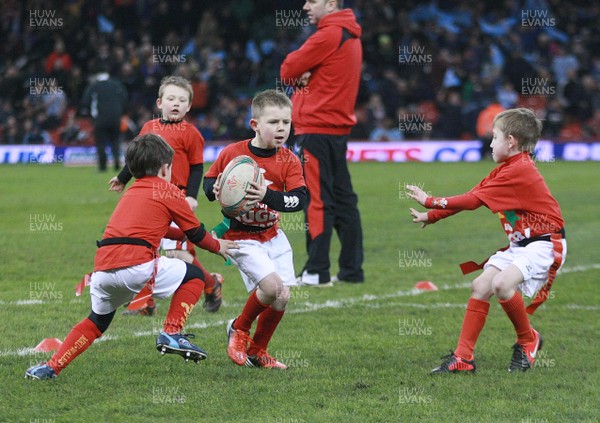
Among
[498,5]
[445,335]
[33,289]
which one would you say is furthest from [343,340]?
[498,5]

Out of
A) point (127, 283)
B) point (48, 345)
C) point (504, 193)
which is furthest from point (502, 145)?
point (48, 345)

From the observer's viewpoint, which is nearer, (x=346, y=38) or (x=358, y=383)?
(x=358, y=383)

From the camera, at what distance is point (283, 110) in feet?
20.6

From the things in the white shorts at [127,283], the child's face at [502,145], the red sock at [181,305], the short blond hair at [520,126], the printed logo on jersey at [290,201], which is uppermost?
the short blond hair at [520,126]

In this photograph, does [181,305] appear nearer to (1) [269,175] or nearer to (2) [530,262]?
(1) [269,175]

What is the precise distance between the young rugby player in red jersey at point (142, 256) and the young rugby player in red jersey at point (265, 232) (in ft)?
1.19

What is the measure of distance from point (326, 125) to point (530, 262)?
3.82 m

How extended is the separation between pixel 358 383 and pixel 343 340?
4.23 feet

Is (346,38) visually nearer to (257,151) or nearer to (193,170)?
(193,170)

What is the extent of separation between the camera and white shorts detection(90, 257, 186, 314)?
5.71 meters

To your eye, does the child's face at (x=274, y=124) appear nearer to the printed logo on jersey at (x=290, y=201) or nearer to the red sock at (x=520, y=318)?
the printed logo on jersey at (x=290, y=201)

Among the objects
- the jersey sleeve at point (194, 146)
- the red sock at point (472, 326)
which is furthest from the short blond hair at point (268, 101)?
the jersey sleeve at point (194, 146)

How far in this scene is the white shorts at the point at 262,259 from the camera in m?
6.27

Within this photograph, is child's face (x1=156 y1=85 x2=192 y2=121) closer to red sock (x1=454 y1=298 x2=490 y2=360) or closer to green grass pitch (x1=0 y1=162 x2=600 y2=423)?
green grass pitch (x1=0 y1=162 x2=600 y2=423)
